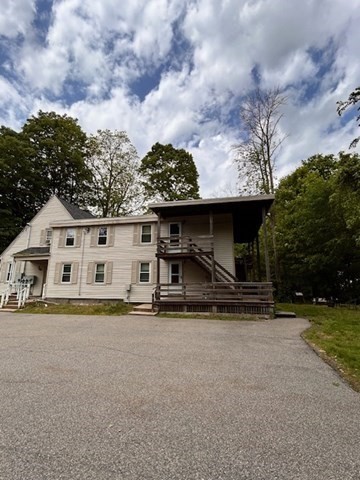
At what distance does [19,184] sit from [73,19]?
20.7m

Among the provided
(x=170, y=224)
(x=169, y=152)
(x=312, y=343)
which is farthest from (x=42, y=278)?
(x=312, y=343)

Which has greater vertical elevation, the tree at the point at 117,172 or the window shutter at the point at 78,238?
the tree at the point at 117,172

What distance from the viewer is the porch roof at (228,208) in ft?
38.9

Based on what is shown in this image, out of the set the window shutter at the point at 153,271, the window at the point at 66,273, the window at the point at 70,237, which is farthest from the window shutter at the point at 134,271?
the window at the point at 70,237

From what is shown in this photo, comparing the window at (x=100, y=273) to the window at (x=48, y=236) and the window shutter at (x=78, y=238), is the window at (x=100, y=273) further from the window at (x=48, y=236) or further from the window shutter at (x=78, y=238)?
the window at (x=48, y=236)

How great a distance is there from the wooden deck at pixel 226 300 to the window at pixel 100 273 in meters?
4.86

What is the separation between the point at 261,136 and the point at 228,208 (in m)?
9.29

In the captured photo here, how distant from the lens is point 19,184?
26.1m

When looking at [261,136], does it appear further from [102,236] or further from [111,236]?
[102,236]

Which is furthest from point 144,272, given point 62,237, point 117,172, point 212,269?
point 117,172

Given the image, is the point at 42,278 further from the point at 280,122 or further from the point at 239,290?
the point at 280,122

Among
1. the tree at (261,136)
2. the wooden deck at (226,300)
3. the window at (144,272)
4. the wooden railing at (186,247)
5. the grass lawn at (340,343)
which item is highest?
the tree at (261,136)

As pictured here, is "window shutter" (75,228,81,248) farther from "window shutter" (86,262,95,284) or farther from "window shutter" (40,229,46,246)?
"window shutter" (40,229,46,246)

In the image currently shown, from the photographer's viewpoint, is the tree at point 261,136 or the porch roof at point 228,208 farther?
the tree at point 261,136
